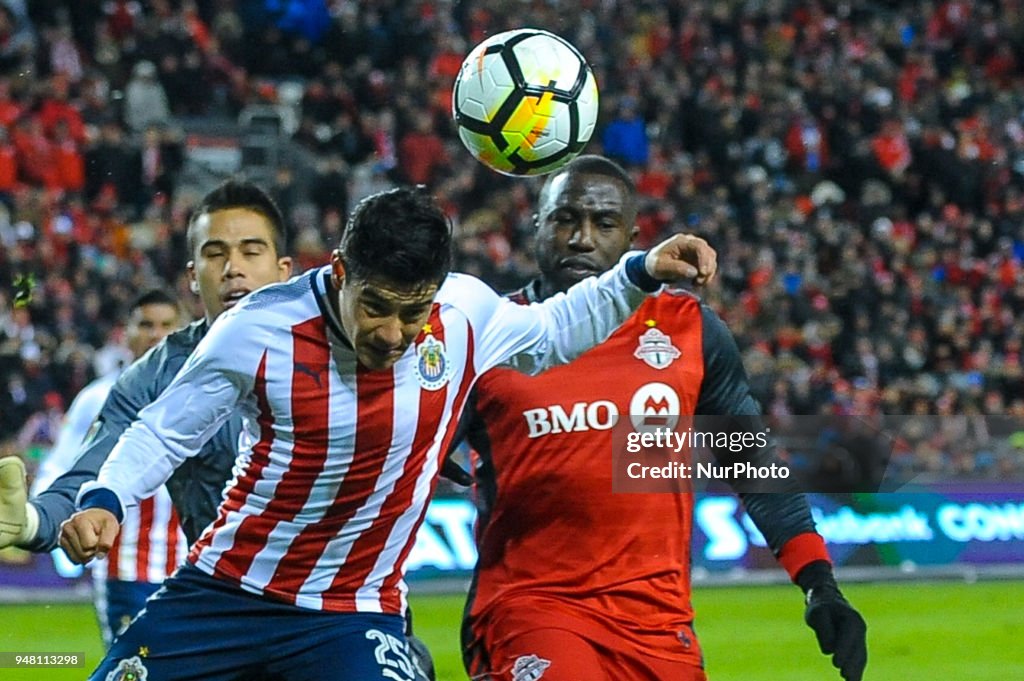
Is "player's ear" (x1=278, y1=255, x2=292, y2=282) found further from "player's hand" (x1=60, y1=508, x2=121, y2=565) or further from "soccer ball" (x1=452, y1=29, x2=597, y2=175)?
"player's hand" (x1=60, y1=508, x2=121, y2=565)

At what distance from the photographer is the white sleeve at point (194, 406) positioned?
390 centimetres

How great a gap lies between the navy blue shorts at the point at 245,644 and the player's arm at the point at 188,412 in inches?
12.9

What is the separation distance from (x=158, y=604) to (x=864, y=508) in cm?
1029

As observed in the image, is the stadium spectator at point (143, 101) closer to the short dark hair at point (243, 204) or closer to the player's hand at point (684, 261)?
the short dark hair at point (243, 204)

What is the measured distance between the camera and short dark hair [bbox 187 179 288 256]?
5391 millimetres

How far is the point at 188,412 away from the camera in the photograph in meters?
3.94

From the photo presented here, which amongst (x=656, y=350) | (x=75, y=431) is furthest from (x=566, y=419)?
(x=75, y=431)

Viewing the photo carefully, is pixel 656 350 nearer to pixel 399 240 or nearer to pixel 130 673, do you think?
pixel 399 240

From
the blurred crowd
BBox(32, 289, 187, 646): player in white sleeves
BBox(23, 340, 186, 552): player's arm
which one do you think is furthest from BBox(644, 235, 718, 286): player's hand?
the blurred crowd

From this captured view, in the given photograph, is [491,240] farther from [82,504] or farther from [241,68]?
[82,504]

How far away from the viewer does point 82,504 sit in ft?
12.5

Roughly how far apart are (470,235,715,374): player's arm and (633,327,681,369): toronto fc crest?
0.69m

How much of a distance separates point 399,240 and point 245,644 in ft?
3.41

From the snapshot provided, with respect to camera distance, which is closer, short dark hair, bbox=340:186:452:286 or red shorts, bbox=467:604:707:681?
short dark hair, bbox=340:186:452:286
